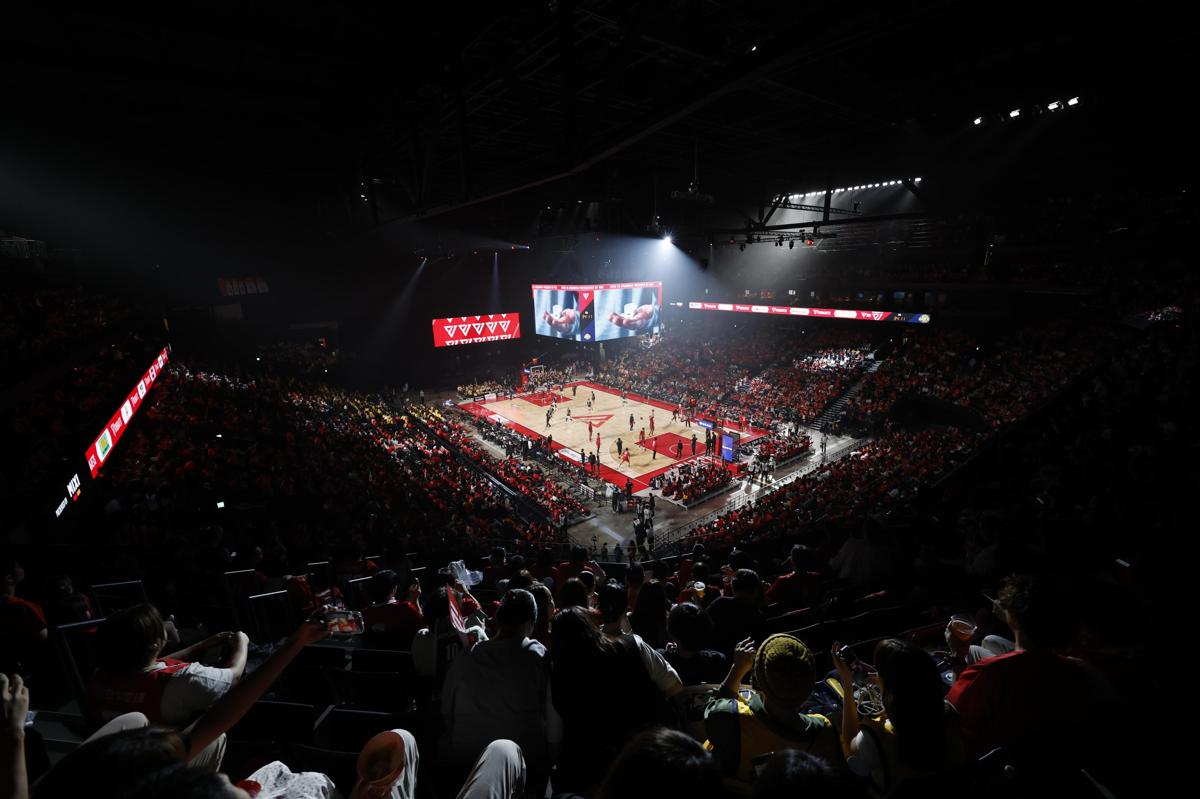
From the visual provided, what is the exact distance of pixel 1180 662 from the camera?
2729 mm

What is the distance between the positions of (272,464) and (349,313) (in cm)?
2081

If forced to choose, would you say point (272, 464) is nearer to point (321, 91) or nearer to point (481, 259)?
point (321, 91)

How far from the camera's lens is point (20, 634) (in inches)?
177

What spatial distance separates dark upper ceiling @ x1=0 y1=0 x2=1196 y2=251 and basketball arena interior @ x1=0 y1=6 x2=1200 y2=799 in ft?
0.28

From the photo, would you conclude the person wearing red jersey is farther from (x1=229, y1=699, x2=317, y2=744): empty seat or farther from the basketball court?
the basketball court

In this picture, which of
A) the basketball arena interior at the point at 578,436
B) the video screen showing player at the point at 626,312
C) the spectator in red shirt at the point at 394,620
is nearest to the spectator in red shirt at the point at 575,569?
the basketball arena interior at the point at 578,436

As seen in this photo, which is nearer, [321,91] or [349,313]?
[321,91]

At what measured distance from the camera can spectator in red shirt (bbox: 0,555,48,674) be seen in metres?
4.40

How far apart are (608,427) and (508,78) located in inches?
961

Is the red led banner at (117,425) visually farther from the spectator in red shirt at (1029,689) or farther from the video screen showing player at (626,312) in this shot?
the video screen showing player at (626,312)

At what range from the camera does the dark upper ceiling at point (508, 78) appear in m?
6.59

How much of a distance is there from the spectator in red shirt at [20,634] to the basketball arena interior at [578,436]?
0.03 meters

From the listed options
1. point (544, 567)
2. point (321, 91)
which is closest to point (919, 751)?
point (544, 567)

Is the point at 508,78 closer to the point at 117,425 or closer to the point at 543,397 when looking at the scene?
the point at 117,425
